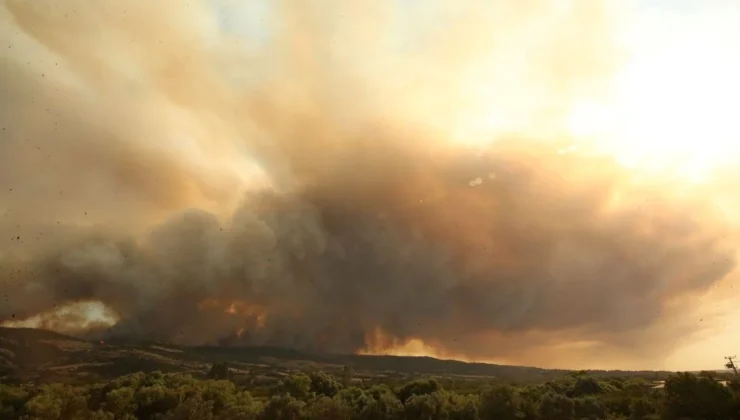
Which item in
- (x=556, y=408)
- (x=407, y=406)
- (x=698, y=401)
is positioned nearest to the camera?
(x=698, y=401)

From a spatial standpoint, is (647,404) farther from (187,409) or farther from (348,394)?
(187,409)

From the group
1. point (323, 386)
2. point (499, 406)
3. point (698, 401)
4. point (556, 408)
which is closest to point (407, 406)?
point (499, 406)

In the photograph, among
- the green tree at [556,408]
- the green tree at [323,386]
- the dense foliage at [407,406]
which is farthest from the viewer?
the green tree at [323,386]

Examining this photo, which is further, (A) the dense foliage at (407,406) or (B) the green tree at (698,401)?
(A) the dense foliage at (407,406)

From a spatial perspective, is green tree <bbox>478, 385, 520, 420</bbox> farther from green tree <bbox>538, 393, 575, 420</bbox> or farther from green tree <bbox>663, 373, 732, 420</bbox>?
green tree <bbox>663, 373, 732, 420</bbox>

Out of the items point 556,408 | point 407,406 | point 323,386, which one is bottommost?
point 407,406

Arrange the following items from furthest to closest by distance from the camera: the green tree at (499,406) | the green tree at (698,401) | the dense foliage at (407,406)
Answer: the green tree at (499,406)
the dense foliage at (407,406)
the green tree at (698,401)

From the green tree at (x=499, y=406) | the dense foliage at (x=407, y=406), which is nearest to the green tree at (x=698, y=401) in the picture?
the dense foliage at (x=407, y=406)

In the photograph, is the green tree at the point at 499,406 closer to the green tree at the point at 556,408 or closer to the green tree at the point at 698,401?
the green tree at the point at 556,408

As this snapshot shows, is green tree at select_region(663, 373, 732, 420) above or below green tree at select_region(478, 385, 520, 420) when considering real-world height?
above

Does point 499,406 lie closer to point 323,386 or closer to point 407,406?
point 407,406

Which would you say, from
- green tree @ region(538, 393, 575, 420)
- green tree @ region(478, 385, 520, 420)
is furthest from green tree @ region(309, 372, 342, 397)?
green tree @ region(538, 393, 575, 420)

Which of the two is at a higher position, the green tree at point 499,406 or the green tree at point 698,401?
the green tree at point 698,401

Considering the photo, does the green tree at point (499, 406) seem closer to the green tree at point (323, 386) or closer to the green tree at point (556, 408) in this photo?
the green tree at point (556, 408)
